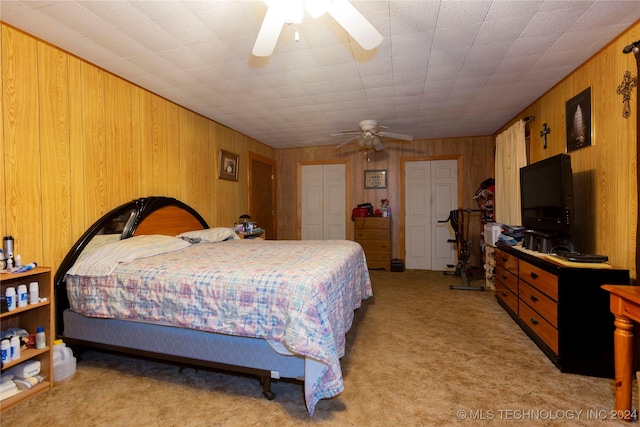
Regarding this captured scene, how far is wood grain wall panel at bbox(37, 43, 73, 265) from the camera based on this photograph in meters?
2.24

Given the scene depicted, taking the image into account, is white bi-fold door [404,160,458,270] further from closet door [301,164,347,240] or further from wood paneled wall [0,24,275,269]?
wood paneled wall [0,24,275,269]

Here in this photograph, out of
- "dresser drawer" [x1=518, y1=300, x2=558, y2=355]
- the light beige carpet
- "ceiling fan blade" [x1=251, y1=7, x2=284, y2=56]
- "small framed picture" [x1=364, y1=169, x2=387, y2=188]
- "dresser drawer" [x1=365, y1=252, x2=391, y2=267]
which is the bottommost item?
the light beige carpet

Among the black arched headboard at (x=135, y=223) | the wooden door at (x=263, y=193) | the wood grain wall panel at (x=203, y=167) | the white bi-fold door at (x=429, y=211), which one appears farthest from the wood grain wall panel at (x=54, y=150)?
the white bi-fold door at (x=429, y=211)

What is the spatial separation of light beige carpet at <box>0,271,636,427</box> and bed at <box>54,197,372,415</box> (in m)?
0.18

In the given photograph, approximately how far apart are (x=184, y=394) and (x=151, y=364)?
56 cm

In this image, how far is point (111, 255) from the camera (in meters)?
2.24

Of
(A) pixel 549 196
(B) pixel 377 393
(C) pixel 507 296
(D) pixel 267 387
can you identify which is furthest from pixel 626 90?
(D) pixel 267 387

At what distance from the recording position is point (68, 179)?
7.92ft

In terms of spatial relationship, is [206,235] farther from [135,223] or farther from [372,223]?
[372,223]

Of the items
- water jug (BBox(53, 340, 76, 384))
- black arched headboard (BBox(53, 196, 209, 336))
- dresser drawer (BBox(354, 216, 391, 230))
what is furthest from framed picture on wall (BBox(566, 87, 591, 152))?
water jug (BBox(53, 340, 76, 384))

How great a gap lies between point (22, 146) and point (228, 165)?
2.57 m

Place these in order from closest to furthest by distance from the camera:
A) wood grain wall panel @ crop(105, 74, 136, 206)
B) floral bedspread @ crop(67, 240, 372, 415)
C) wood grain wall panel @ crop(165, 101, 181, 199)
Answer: floral bedspread @ crop(67, 240, 372, 415) → wood grain wall panel @ crop(105, 74, 136, 206) → wood grain wall panel @ crop(165, 101, 181, 199)

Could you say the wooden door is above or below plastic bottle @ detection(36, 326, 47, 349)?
above

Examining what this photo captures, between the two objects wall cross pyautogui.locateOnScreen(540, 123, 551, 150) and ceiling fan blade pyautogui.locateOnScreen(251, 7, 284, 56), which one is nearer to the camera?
ceiling fan blade pyautogui.locateOnScreen(251, 7, 284, 56)
